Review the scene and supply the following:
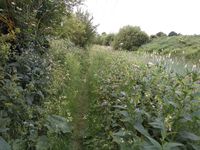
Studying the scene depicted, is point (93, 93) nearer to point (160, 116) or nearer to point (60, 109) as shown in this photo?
point (60, 109)

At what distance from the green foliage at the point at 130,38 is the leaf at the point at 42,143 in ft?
90.2

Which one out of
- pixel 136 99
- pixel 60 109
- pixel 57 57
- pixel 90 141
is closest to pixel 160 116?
pixel 136 99

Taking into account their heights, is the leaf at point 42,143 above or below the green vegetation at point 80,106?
below

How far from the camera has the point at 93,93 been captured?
6629 millimetres

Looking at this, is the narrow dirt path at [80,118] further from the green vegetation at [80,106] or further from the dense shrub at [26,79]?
the dense shrub at [26,79]

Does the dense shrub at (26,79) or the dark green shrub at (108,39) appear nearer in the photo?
the dense shrub at (26,79)

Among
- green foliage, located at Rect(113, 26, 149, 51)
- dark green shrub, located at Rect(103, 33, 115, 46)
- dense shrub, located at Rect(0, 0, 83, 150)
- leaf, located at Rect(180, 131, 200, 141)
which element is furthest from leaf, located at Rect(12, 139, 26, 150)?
dark green shrub, located at Rect(103, 33, 115, 46)

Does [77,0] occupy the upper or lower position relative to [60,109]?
upper

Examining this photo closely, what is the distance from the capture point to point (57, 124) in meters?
3.94

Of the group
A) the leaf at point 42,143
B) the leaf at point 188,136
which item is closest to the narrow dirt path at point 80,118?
the leaf at point 42,143

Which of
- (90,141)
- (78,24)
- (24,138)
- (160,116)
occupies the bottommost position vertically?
(90,141)

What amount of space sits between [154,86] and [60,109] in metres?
1.46

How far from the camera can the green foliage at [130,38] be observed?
30816 millimetres

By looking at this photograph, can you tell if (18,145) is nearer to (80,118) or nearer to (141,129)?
(141,129)
